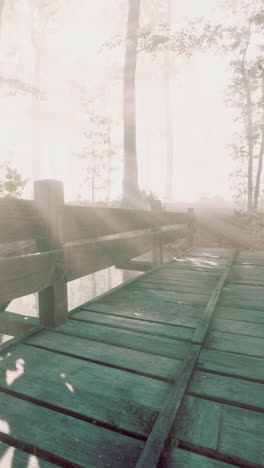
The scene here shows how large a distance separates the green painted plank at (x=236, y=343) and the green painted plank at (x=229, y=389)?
0.41m

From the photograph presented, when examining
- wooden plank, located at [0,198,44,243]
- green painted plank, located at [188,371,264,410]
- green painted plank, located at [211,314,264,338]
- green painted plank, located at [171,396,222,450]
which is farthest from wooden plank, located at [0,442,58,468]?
green painted plank, located at [211,314,264,338]

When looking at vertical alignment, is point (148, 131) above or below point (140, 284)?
above

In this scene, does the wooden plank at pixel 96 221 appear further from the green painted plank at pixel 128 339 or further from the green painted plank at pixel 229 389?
the green painted plank at pixel 229 389

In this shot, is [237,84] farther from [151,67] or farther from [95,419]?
[95,419]

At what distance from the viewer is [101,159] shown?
19.3m

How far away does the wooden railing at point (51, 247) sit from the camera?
1.94 m

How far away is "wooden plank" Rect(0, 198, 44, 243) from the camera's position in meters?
1.92

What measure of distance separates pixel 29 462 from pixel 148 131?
42139mm

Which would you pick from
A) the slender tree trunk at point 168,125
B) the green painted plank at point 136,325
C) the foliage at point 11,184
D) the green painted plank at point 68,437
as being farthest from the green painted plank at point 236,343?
the slender tree trunk at point 168,125

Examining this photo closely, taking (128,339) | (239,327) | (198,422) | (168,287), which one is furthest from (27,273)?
(168,287)

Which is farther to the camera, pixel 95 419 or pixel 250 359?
pixel 250 359

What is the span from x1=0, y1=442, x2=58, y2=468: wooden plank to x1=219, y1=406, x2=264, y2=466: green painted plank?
28.5 inches

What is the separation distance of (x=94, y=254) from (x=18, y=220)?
3.30 ft

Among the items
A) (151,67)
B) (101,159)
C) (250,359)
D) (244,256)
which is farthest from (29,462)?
(151,67)
